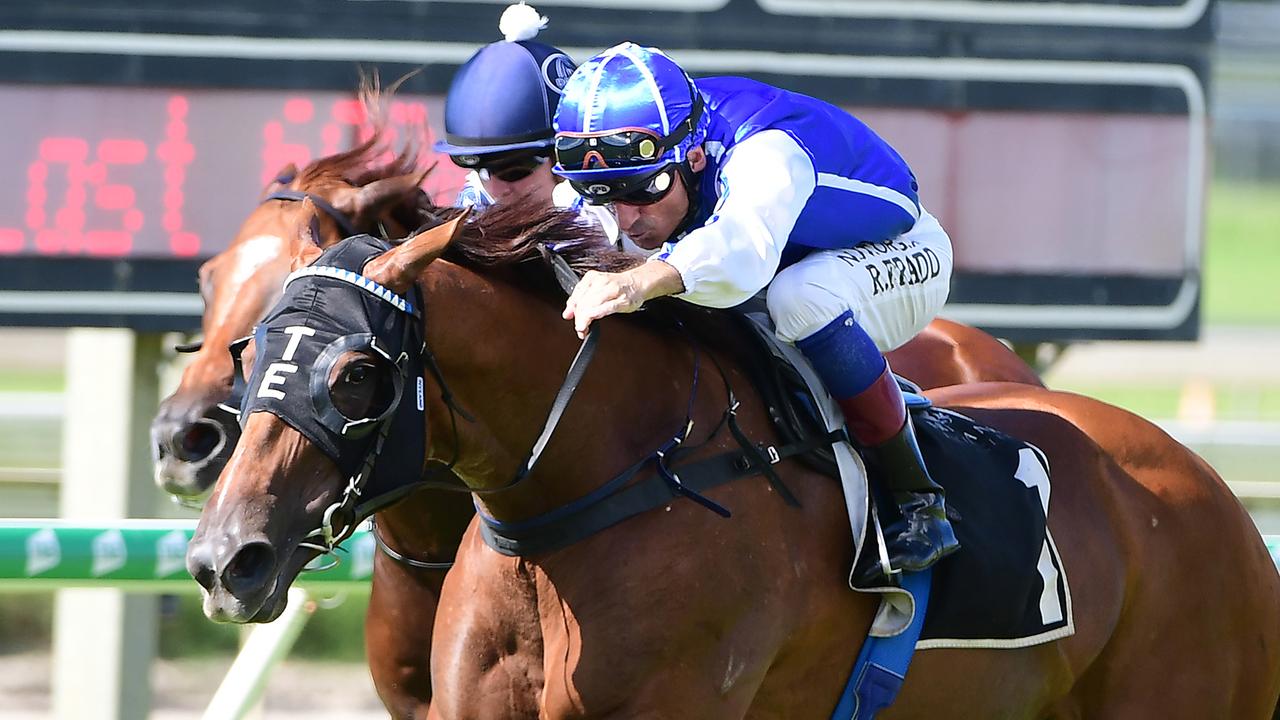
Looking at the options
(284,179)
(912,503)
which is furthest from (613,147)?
(284,179)

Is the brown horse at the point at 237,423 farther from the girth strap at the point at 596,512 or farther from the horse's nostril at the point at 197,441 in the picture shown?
the girth strap at the point at 596,512

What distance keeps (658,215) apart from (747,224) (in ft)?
0.93

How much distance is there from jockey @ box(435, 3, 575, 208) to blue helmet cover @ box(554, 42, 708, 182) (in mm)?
582

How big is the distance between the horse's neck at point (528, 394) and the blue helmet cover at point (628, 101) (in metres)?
0.28

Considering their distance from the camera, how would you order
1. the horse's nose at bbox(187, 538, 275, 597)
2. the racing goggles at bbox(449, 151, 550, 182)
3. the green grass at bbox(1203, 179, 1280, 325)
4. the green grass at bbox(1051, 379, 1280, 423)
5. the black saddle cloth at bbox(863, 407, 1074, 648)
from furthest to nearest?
the green grass at bbox(1203, 179, 1280, 325)
the green grass at bbox(1051, 379, 1280, 423)
the racing goggles at bbox(449, 151, 550, 182)
the black saddle cloth at bbox(863, 407, 1074, 648)
the horse's nose at bbox(187, 538, 275, 597)

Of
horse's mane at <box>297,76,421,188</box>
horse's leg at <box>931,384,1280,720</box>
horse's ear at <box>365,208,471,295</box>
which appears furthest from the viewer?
horse's mane at <box>297,76,421,188</box>

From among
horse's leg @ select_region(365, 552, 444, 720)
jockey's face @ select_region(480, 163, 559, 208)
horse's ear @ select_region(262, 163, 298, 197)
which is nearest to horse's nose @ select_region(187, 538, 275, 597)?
horse's leg @ select_region(365, 552, 444, 720)

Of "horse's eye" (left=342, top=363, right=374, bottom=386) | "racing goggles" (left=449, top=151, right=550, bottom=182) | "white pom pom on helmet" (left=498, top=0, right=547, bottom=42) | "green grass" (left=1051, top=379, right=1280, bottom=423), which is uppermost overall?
"white pom pom on helmet" (left=498, top=0, right=547, bottom=42)

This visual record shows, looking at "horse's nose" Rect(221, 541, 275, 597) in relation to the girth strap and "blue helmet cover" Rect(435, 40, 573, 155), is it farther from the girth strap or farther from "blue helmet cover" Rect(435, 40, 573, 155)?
"blue helmet cover" Rect(435, 40, 573, 155)

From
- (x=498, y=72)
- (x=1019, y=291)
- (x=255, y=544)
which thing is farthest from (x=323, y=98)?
(x=255, y=544)

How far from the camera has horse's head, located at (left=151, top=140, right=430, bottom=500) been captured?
3418 millimetres

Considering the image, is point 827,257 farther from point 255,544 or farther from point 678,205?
point 255,544

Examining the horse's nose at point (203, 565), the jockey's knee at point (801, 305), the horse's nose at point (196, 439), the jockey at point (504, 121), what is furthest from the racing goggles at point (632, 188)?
the horse's nose at point (196, 439)

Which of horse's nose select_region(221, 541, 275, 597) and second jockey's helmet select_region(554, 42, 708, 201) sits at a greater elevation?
second jockey's helmet select_region(554, 42, 708, 201)
